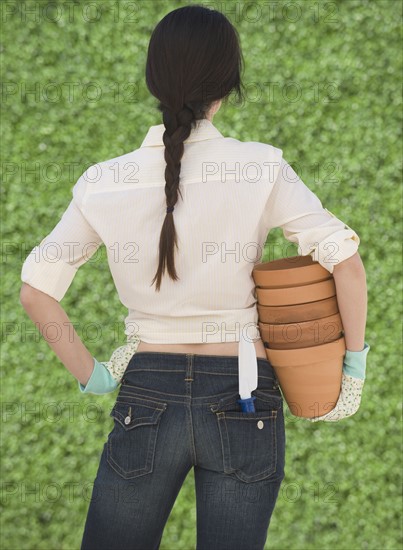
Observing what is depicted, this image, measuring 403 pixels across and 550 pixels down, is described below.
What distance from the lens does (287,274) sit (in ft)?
6.12

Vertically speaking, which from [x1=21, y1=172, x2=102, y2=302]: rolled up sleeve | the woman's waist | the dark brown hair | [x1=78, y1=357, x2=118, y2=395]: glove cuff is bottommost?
[x1=78, y1=357, x2=118, y2=395]: glove cuff

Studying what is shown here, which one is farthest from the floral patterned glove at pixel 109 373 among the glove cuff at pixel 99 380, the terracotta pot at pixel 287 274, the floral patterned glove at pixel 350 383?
the floral patterned glove at pixel 350 383

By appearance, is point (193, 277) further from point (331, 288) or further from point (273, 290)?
point (331, 288)

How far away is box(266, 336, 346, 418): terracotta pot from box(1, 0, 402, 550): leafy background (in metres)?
1.87

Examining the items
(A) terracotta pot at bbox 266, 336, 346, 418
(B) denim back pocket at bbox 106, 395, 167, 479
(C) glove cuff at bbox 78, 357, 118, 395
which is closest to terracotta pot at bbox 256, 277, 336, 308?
(A) terracotta pot at bbox 266, 336, 346, 418

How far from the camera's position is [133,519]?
1.81 m

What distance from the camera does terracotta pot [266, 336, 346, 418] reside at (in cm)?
188

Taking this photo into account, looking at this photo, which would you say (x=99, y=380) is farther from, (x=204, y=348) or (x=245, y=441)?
(x=245, y=441)

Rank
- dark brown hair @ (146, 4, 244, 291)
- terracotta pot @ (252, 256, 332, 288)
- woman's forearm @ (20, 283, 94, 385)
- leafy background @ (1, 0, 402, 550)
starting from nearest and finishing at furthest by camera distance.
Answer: dark brown hair @ (146, 4, 244, 291), terracotta pot @ (252, 256, 332, 288), woman's forearm @ (20, 283, 94, 385), leafy background @ (1, 0, 402, 550)

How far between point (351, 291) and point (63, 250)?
0.68 meters

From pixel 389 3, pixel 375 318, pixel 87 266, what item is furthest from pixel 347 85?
pixel 87 266

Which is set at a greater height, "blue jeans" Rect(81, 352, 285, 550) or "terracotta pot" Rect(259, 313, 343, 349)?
"terracotta pot" Rect(259, 313, 343, 349)

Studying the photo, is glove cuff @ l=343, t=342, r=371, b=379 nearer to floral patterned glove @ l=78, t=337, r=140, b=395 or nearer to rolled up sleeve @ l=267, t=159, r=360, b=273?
rolled up sleeve @ l=267, t=159, r=360, b=273

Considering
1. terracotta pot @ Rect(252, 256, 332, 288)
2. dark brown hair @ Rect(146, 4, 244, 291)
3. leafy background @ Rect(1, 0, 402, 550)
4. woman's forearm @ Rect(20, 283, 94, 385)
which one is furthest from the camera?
leafy background @ Rect(1, 0, 402, 550)
